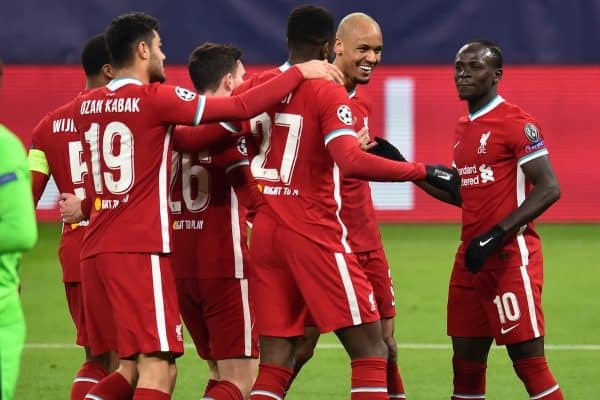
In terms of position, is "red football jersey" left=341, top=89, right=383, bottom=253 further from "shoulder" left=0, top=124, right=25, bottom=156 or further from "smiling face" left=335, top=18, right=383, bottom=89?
"shoulder" left=0, top=124, right=25, bottom=156

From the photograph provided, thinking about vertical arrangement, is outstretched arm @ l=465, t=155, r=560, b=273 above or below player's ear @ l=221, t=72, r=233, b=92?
below

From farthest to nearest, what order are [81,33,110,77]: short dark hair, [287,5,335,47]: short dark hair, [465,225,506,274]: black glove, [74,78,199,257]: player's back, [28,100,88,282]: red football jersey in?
[81,33,110,77]: short dark hair
[28,100,88,282]: red football jersey
[465,225,506,274]: black glove
[287,5,335,47]: short dark hair
[74,78,199,257]: player's back

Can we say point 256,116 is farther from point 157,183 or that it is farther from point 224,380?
Answer: point 224,380

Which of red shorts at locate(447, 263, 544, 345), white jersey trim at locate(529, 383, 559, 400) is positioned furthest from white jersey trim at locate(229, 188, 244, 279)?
white jersey trim at locate(529, 383, 559, 400)

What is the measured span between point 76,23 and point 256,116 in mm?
8804

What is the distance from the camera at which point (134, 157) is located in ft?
16.9

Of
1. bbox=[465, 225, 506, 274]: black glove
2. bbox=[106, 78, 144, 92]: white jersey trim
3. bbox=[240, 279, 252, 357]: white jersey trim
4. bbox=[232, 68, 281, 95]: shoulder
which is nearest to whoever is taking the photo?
bbox=[106, 78, 144, 92]: white jersey trim

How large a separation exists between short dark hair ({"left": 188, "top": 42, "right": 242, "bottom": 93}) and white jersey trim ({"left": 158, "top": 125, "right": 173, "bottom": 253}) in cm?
71

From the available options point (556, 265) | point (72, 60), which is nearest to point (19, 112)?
point (72, 60)

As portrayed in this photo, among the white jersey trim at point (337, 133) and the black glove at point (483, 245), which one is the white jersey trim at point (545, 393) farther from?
the white jersey trim at point (337, 133)

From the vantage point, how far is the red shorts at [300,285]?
5.26 m

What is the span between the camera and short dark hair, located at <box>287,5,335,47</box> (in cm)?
536

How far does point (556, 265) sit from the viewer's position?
11891 millimetres

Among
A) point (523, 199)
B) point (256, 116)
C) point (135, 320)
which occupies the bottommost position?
point (135, 320)
